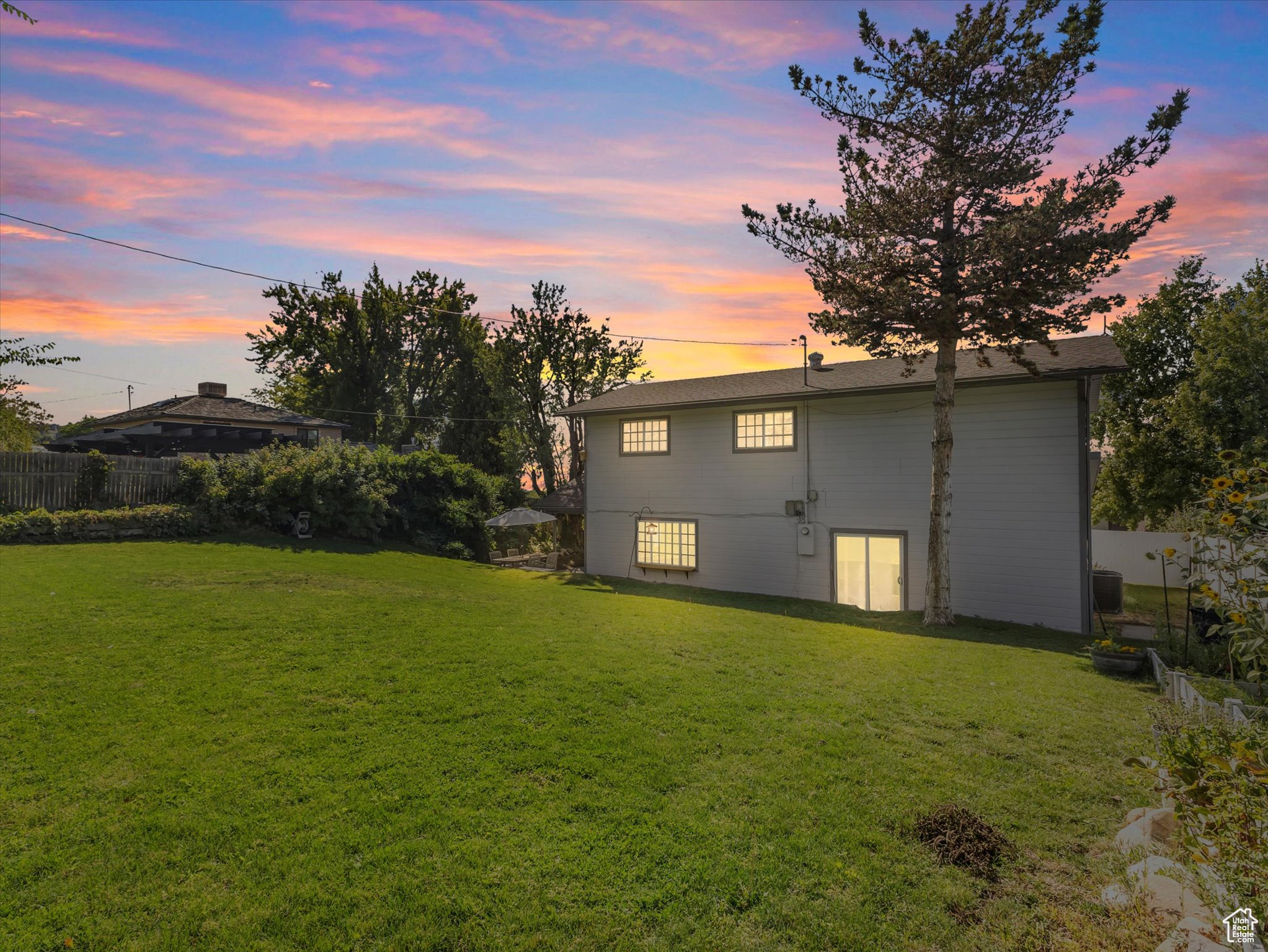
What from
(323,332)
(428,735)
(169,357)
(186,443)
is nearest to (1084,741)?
(428,735)

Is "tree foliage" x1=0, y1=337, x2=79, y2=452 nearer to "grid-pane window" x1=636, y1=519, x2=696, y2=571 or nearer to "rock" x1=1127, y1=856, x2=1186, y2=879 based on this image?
"grid-pane window" x1=636, y1=519, x2=696, y2=571

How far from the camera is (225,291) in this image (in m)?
21.3

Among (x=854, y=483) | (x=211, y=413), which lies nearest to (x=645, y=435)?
(x=854, y=483)

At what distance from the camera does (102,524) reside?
51.3ft

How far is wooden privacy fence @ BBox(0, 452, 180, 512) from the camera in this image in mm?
15812

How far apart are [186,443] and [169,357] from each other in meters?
5.03

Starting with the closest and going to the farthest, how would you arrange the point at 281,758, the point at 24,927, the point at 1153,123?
the point at 24,927, the point at 281,758, the point at 1153,123

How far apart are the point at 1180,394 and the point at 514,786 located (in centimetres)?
2922

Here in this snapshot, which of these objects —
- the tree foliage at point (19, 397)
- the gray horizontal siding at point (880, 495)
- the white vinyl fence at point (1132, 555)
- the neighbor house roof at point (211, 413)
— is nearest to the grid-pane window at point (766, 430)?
the gray horizontal siding at point (880, 495)

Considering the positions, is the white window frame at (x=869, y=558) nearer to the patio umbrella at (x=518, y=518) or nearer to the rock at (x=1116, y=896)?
the patio umbrella at (x=518, y=518)

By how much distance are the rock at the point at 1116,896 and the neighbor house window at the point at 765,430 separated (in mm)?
13647

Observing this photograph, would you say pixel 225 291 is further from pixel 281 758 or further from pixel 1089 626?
pixel 1089 626

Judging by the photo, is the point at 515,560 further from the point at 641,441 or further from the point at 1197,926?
the point at 1197,926

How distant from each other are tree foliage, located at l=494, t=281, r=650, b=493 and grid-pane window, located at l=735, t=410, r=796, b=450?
1757 cm
